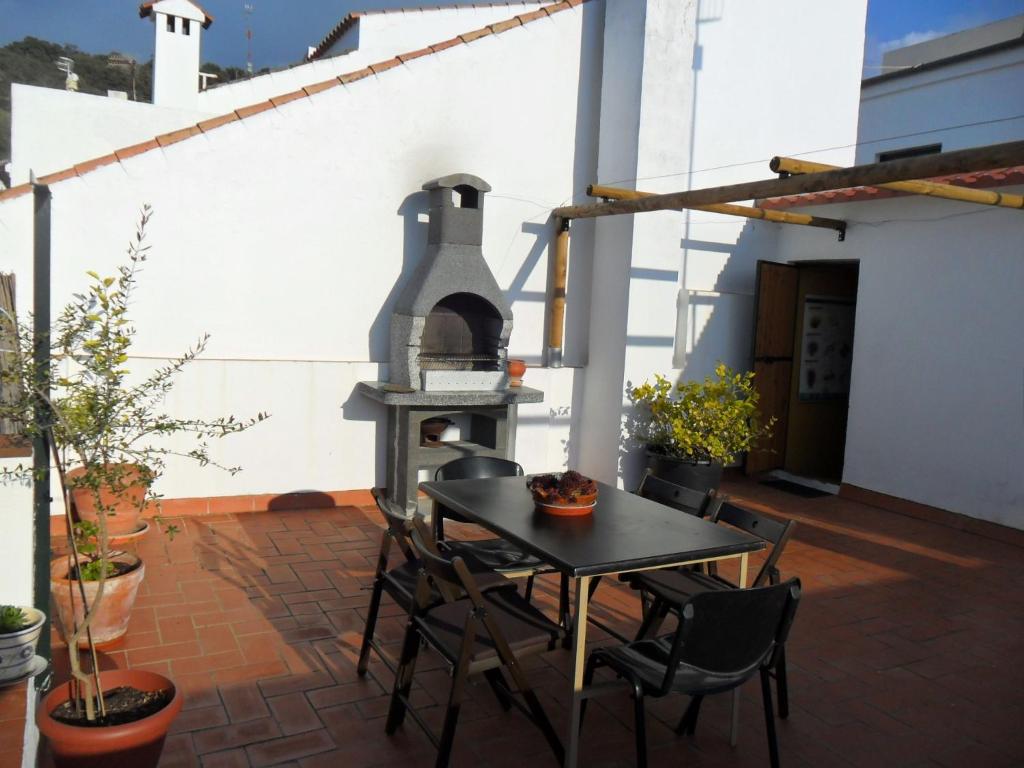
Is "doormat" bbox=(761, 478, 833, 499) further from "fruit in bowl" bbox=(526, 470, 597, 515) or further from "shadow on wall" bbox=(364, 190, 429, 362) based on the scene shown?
"fruit in bowl" bbox=(526, 470, 597, 515)

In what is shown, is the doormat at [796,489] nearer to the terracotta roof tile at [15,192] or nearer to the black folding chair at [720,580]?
the black folding chair at [720,580]

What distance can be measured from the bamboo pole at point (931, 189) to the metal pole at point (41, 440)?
384 cm

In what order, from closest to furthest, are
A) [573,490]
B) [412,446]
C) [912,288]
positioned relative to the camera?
[573,490], [412,446], [912,288]

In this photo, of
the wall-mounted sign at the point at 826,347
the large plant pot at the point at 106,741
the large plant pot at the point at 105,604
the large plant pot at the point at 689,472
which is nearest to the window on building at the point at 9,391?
the large plant pot at the point at 105,604

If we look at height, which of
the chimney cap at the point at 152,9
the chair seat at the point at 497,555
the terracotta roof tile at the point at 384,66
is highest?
the chimney cap at the point at 152,9

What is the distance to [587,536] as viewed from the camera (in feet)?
11.5

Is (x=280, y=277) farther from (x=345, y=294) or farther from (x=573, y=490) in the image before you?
(x=573, y=490)

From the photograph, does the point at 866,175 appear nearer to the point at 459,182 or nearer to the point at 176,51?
the point at 459,182

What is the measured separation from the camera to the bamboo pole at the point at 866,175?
3.86 metres

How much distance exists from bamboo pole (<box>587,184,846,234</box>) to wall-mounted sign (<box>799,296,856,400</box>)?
3.82ft

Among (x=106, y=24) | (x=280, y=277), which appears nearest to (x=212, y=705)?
(x=280, y=277)

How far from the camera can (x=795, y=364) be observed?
902 centimetres

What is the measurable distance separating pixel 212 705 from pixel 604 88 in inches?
246

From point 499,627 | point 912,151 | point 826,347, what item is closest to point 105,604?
point 499,627
